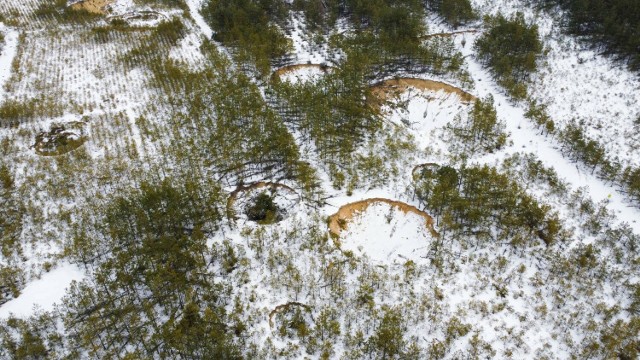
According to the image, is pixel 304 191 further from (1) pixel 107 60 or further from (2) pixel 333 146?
(1) pixel 107 60

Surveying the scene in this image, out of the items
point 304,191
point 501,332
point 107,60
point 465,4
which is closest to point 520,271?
point 501,332

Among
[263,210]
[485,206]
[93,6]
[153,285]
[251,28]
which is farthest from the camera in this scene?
[93,6]

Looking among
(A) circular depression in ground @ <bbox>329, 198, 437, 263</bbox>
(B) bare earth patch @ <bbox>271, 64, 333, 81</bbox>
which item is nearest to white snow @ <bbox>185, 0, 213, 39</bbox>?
(B) bare earth patch @ <bbox>271, 64, 333, 81</bbox>

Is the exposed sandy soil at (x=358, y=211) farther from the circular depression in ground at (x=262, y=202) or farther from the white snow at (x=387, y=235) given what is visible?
the circular depression in ground at (x=262, y=202)

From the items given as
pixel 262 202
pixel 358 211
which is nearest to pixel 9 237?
pixel 262 202

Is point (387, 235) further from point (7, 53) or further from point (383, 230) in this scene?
point (7, 53)
